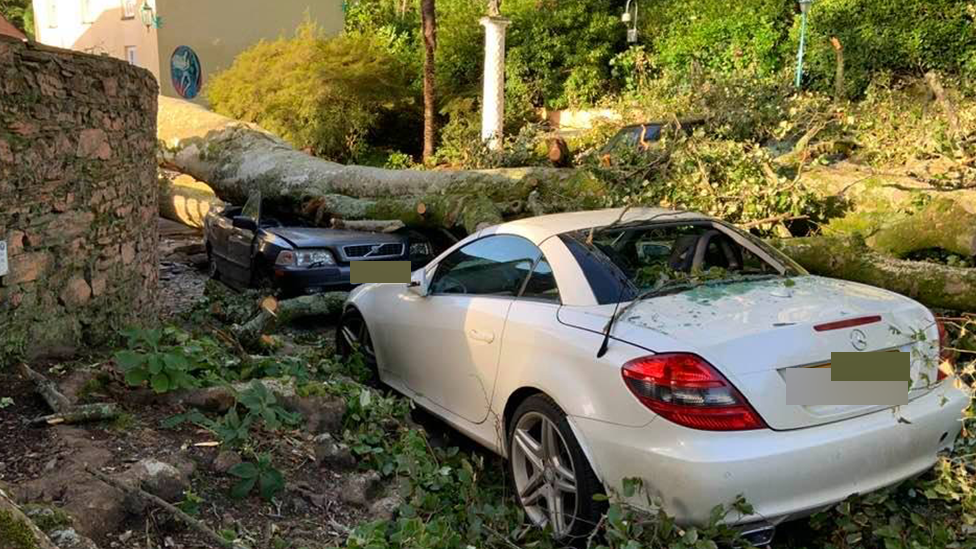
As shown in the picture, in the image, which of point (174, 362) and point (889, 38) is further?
point (889, 38)

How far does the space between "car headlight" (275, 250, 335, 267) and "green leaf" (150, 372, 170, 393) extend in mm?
3647

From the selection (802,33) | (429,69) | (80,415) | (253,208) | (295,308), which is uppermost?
(802,33)

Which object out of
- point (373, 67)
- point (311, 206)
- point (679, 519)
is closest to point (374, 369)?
point (679, 519)

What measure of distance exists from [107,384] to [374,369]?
6.41ft

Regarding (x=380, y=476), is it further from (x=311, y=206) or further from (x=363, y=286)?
(x=311, y=206)

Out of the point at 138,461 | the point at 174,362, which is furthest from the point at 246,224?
the point at 138,461

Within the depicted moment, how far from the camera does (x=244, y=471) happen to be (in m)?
3.36

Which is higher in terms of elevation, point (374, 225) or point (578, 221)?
point (578, 221)

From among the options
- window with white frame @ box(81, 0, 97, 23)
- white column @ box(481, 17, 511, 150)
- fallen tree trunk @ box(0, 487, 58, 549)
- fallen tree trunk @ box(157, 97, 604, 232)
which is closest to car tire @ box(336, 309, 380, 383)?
fallen tree trunk @ box(157, 97, 604, 232)

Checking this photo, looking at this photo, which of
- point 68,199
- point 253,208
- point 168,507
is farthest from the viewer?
point 253,208

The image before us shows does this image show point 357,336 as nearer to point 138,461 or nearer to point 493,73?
point 138,461

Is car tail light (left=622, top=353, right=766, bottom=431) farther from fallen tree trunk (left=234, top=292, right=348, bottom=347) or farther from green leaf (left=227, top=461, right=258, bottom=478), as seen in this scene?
fallen tree trunk (left=234, top=292, right=348, bottom=347)

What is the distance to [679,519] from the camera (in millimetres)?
3082

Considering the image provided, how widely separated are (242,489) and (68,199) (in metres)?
2.36
